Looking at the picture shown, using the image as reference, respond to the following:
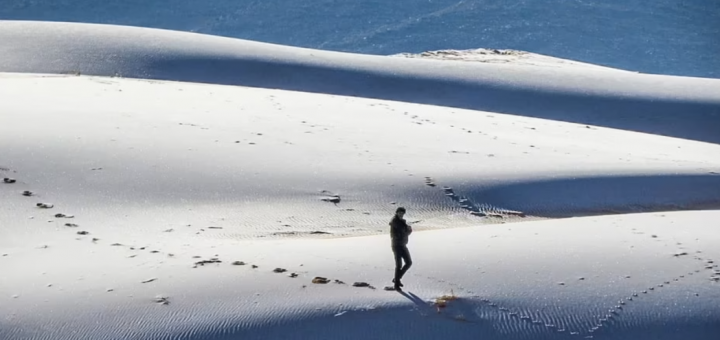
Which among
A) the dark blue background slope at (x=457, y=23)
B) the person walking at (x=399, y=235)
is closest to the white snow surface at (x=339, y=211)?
the person walking at (x=399, y=235)

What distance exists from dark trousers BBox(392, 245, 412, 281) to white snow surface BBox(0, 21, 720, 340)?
0.18m

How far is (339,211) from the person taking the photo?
12164 mm

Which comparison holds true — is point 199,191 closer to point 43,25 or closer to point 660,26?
point 43,25

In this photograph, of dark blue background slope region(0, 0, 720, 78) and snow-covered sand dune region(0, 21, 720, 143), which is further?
dark blue background slope region(0, 0, 720, 78)

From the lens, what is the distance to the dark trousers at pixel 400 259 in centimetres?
843

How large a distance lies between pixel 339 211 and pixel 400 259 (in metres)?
3.72

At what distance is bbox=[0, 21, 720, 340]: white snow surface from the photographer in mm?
8438

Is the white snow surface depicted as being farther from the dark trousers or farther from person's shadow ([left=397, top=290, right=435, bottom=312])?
the dark trousers

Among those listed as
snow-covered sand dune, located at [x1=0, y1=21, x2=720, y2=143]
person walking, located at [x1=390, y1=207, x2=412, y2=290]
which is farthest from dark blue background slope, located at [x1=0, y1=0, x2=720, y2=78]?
person walking, located at [x1=390, y1=207, x2=412, y2=290]

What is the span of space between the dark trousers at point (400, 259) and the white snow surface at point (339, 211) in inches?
7.0

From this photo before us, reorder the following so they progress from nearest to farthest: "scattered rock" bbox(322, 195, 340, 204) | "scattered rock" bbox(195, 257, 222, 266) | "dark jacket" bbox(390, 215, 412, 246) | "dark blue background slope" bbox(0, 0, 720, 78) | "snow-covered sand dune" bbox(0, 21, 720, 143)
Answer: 1. "dark jacket" bbox(390, 215, 412, 246)
2. "scattered rock" bbox(195, 257, 222, 266)
3. "scattered rock" bbox(322, 195, 340, 204)
4. "snow-covered sand dune" bbox(0, 21, 720, 143)
5. "dark blue background slope" bbox(0, 0, 720, 78)

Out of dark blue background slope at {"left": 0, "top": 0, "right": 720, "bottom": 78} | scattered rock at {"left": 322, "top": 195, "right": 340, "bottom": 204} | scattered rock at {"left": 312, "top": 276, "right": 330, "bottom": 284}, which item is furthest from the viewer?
dark blue background slope at {"left": 0, "top": 0, "right": 720, "bottom": 78}

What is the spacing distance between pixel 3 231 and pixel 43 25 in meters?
19.0

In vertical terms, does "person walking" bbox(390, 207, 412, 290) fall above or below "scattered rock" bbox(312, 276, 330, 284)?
above
